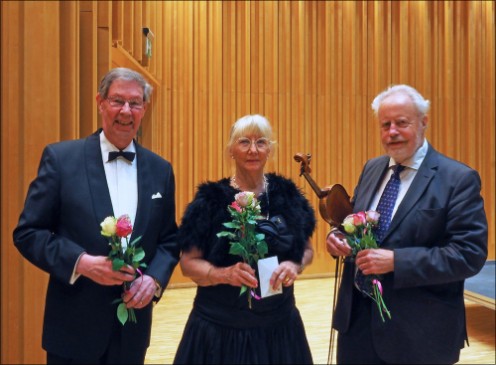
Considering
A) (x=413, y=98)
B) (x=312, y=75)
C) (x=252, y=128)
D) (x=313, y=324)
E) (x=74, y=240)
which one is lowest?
(x=313, y=324)

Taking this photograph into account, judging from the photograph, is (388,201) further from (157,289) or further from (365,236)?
(157,289)

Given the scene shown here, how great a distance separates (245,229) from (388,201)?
0.72 metres

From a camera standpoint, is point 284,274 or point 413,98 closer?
point 284,274

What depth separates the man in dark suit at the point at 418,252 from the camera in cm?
218

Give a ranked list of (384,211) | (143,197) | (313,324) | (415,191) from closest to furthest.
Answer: (143,197) → (415,191) → (384,211) → (313,324)

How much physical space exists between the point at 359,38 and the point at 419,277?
6.15 m

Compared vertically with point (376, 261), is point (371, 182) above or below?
above

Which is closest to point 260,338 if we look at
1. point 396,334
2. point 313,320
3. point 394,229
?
point 396,334

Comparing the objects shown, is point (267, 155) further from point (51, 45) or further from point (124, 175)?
point (51, 45)

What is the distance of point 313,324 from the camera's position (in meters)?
5.31

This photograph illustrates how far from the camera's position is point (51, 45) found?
2.90 meters

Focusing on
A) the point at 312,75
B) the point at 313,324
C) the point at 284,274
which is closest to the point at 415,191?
the point at 284,274

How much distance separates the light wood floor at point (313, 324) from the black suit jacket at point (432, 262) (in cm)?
216

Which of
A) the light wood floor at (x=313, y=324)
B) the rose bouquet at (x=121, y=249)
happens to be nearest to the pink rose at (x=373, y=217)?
the rose bouquet at (x=121, y=249)
